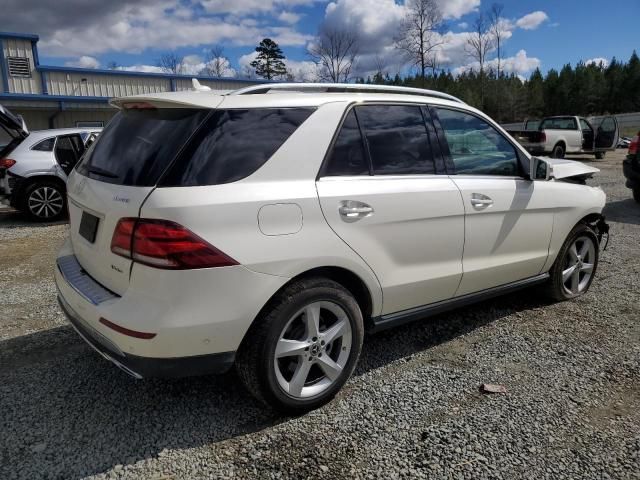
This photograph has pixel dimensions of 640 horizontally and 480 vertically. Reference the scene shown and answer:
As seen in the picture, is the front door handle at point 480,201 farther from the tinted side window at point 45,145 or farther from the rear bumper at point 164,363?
the tinted side window at point 45,145

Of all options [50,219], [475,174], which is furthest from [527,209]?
[50,219]

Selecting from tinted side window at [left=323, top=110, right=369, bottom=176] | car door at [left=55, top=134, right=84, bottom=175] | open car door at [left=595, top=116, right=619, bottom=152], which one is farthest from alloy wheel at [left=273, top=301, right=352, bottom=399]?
open car door at [left=595, top=116, right=619, bottom=152]

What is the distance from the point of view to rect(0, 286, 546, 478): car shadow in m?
2.58

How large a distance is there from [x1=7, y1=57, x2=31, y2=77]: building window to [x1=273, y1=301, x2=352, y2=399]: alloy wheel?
925 inches

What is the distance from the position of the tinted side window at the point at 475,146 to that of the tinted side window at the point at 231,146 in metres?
1.36

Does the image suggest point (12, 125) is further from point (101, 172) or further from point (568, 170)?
point (568, 170)

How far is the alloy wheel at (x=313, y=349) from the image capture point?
2770 mm

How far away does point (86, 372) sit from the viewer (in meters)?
3.39

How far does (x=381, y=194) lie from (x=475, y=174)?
104 centimetres

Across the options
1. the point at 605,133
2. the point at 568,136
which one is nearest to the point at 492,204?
the point at 568,136

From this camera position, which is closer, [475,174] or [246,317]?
[246,317]

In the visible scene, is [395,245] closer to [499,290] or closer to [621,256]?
[499,290]

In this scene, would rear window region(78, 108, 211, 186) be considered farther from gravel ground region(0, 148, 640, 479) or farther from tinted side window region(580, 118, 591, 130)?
tinted side window region(580, 118, 591, 130)

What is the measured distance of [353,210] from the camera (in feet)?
9.45
